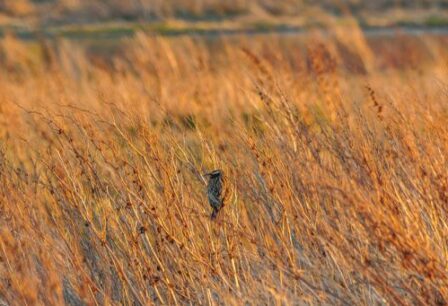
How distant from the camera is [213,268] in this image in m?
3.96

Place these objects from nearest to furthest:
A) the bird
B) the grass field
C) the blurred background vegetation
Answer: the grass field, the bird, the blurred background vegetation

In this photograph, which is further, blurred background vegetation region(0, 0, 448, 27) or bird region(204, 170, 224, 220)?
blurred background vegetation region(0, 0, 448, 27)

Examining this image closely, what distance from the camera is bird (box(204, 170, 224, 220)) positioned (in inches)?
166

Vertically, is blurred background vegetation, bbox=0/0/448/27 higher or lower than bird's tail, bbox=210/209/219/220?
higher

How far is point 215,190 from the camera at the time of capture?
167 inches

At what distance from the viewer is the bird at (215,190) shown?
4.23 meters

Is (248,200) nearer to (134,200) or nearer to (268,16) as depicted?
(134,200)

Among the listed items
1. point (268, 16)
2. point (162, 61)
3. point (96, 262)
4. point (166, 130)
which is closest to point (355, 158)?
point (166, 130)

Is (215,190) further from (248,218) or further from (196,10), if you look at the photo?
(196,10)

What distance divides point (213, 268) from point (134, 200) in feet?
1.75

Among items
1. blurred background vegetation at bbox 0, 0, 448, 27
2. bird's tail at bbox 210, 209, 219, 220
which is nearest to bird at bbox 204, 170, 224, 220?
bird's tail at bbox 210, 209, 219, 220

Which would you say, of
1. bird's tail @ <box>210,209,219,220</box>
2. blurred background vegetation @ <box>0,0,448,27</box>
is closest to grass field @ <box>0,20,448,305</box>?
bird's tail @ <box>210,209,219,220</box>

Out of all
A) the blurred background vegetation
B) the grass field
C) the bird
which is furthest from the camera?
the blurred background vegetation

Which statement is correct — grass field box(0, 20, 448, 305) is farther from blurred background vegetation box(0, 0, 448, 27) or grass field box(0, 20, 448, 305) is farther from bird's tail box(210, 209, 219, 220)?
blurred background vegetation box(0, 0, 448, 27)
